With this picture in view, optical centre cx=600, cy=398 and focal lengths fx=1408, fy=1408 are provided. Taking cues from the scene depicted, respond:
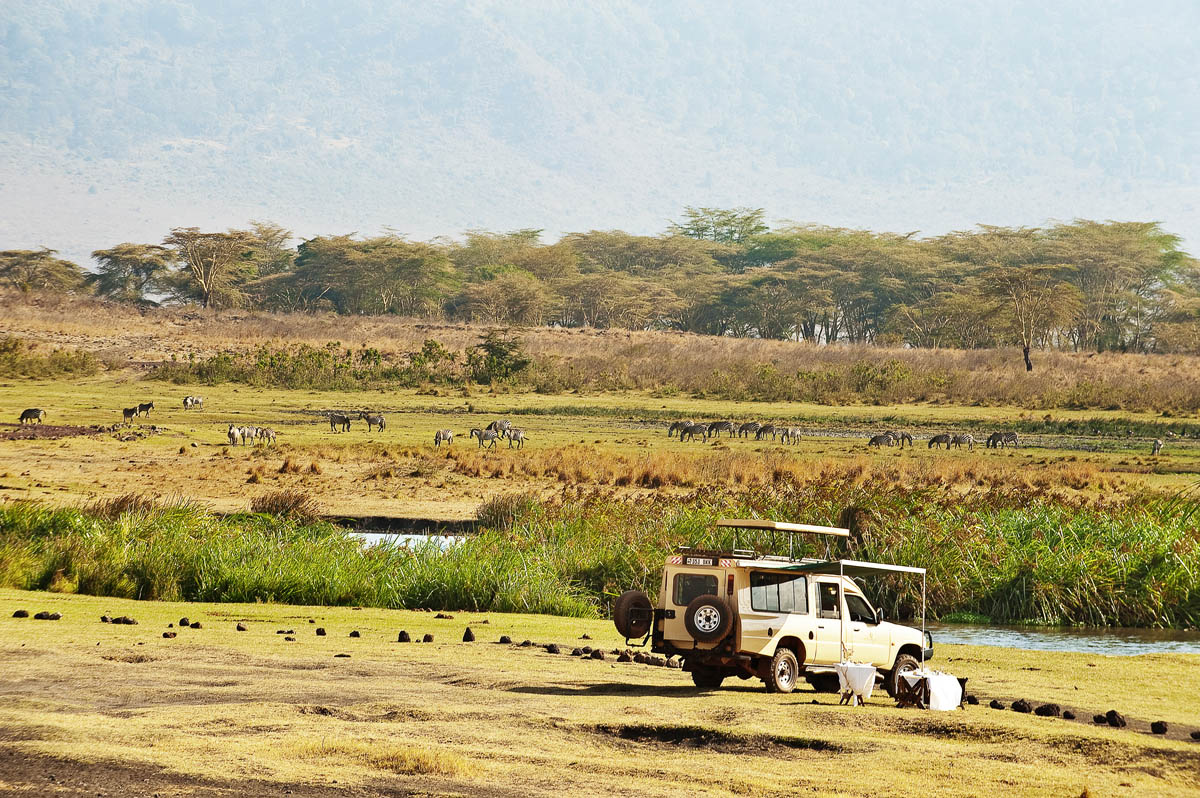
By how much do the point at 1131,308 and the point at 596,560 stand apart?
9076cm

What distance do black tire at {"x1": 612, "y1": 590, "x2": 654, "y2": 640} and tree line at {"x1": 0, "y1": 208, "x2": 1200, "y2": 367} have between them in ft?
271

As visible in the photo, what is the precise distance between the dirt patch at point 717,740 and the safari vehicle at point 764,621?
1579 mm

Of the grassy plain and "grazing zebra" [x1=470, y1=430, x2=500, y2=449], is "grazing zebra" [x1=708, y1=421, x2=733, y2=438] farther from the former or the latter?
the grassy plain

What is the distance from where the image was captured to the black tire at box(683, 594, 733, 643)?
37.6 feet

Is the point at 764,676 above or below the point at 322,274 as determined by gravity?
below

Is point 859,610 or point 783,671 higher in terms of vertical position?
point 859,610

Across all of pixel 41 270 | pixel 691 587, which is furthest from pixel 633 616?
pixel 41 270

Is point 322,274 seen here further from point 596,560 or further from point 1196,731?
point 1196,731

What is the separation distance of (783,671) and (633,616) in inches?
55.3

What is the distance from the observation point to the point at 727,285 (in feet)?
365

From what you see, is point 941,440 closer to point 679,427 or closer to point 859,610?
point 679,427

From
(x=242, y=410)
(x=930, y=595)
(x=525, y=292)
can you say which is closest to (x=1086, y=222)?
(x=525, y=292)

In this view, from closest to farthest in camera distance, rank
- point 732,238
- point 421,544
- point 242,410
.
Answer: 1. point 421,544
2. point 242,410
3. point 732,238

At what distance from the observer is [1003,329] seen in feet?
272
